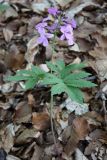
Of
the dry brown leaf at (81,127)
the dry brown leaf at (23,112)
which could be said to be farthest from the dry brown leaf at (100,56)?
the dry brown leaf at (23,112)

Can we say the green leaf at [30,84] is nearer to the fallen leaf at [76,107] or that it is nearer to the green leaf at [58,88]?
the green leaf at [58,88]

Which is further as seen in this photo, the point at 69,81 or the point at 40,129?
the point at 40,129

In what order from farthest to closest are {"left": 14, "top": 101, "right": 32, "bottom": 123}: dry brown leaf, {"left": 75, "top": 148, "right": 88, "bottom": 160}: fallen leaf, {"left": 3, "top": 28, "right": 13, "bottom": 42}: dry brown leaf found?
{"left": 3, "top": 28, "right": 13, "bottom": 42}: dry brown leaf → {"left": 14, "top": 101, "right": 32, "bottom": 123}: dry brown leaf → {"left": 75, "top": 148, "right": 88, "bottom": 160}: fallen leaf

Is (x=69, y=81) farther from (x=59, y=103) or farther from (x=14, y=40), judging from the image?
(x=14, y=40)

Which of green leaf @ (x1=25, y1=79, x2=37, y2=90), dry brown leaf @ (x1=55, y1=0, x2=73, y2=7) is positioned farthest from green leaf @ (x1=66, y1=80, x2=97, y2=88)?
dry brown leaf @ (x1=55, y1=0, x2=73, y2=7)

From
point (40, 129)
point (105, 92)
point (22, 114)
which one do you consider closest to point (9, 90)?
point (22, 114)

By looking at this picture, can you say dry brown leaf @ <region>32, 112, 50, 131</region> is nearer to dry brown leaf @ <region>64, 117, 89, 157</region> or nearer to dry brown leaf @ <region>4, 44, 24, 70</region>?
dry brown leaf @ <region>64, 117, 89, 157</region>

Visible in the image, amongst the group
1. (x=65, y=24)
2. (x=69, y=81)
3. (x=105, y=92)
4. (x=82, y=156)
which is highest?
(x=65, y=24)
